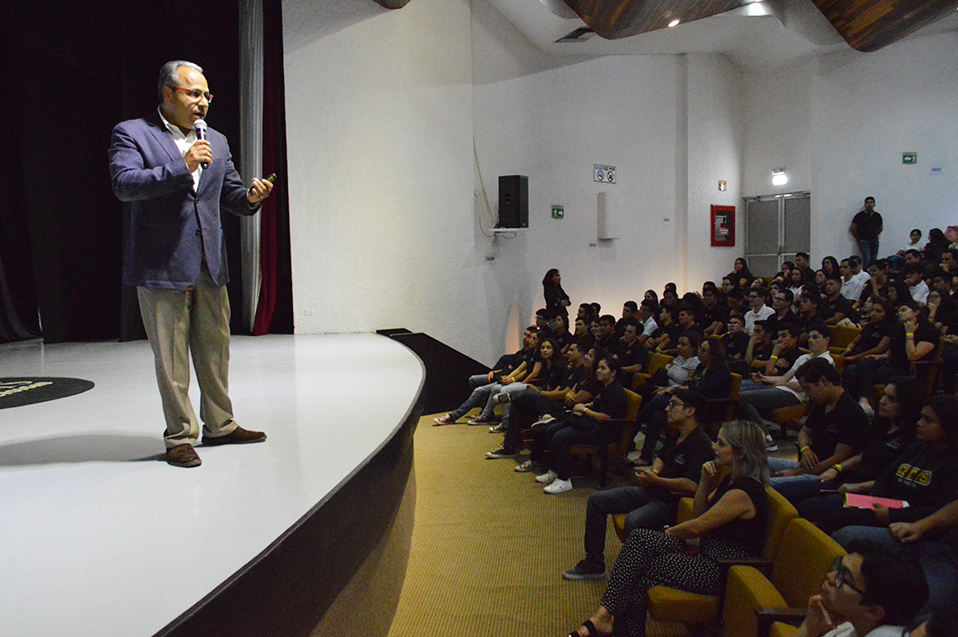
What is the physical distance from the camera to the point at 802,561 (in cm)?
203

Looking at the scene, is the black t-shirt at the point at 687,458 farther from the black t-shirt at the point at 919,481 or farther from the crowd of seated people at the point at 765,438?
the black t-shirt at the point at 919,481

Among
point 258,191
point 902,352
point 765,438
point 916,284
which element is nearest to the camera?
point 258,191

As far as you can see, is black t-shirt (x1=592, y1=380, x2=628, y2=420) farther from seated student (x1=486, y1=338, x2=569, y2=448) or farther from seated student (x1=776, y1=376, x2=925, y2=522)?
seated student (x1=776, y1=376, x2=925, y2=522)

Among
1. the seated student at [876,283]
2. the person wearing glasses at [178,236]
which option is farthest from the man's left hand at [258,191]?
the seated student at [876,283]

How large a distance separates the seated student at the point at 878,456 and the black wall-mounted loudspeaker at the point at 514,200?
531cm

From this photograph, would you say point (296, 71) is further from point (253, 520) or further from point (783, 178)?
point (783, 178)

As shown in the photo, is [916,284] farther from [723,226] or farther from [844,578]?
[844,578]

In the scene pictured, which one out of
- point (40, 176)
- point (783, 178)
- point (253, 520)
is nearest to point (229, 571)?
point (253, 520)

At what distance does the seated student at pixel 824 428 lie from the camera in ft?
10.3

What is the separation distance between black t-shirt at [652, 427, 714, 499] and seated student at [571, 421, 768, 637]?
1.62ft

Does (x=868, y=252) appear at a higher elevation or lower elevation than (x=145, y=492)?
higher

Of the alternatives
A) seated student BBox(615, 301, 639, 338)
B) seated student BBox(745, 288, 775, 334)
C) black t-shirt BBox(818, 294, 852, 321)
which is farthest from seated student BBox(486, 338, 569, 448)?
black t-shirt BBox(818, 294, 852, 321)

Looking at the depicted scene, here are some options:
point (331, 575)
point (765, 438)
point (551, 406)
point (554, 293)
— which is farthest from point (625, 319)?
point (331, 575)

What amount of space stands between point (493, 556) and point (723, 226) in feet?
28.4
